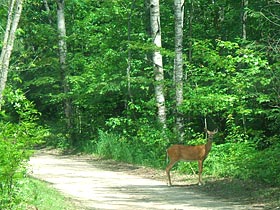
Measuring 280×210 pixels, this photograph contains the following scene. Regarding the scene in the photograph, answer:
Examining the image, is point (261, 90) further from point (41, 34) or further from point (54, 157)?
point (41, 34)

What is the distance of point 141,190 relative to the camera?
14.5 m

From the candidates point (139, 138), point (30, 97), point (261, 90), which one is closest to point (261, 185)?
point (261, 90)

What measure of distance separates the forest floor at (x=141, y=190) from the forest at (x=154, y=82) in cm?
79

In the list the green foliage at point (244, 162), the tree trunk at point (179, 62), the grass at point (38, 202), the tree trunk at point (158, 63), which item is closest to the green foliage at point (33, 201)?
the grass at point (38, 202)

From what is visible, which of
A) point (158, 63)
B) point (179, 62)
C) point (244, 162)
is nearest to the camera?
point (244, 162)

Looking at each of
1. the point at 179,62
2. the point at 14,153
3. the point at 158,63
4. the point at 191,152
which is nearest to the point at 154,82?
the point at 158,63

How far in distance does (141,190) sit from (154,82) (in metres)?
6.59

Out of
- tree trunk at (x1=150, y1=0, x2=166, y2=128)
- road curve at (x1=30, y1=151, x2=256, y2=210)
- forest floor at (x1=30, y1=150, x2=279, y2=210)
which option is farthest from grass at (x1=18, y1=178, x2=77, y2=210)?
tree trunk at (x1=150, y1=0, x2=166, y2=128)

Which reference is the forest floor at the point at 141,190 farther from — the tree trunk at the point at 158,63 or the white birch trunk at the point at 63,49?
the white birch trunk at the point at 63,49

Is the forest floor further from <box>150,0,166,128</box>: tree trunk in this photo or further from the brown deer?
<box>150,0,166,128</box>: tree trunk

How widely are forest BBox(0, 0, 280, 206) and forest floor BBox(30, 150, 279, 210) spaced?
791 mm

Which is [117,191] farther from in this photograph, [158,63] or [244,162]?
[158,63]

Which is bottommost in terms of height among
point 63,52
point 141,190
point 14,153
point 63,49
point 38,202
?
point 141,190

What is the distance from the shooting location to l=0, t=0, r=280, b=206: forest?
14430 millimetres
